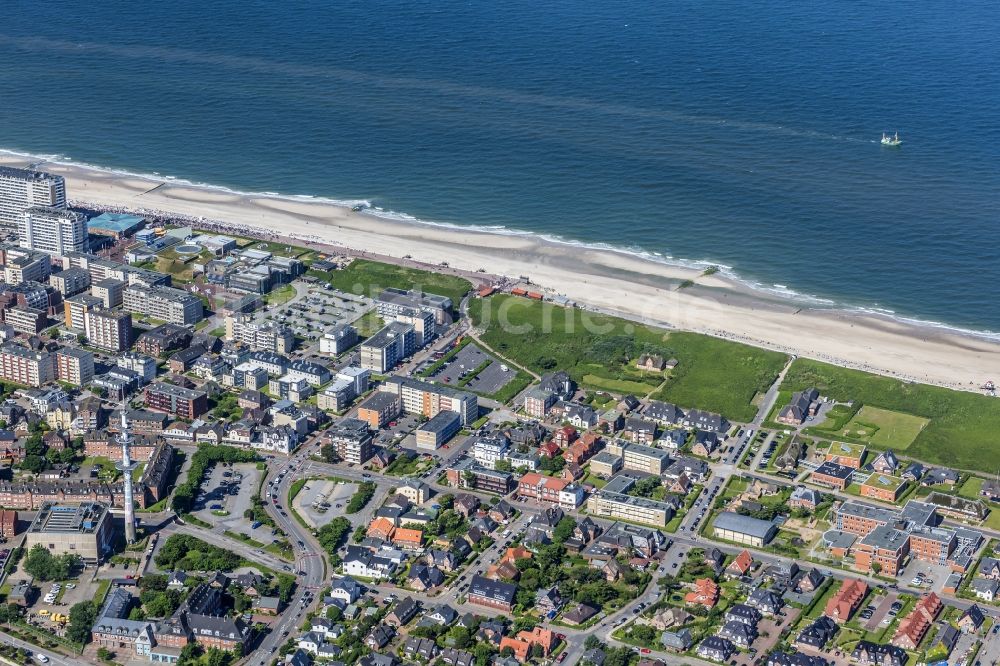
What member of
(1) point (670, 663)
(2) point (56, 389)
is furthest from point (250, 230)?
(1) point (670, 663)

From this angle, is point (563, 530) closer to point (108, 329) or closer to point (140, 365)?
point (140, 365)

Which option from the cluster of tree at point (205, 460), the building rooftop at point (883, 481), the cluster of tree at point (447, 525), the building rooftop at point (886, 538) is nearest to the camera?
the building rooftop at point (886, 538)

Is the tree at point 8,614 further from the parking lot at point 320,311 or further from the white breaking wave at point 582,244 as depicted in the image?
the white breaking wave at point 582,244

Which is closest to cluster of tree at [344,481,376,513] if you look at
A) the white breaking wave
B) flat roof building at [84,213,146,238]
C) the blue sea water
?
the white breaking wave

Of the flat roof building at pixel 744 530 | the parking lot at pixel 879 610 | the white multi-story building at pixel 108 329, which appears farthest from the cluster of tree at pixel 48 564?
the parking lot at pixel 879 610

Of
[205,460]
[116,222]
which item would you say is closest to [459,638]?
[205,460]

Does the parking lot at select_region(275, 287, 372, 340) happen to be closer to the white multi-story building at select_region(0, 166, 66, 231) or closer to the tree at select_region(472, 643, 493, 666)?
the white multi-story building at select_region(0, 166, 66, 231)

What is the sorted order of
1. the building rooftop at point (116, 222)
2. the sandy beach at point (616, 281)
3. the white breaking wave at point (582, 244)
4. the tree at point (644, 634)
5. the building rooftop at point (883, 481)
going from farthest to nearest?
the building rooftop at point (116, 222) → the white breaking wave at point (582, 244) → the sandy beach at point (616, 281) → the building rooftop at point (883, 481) → the tree at point (644, 634)
